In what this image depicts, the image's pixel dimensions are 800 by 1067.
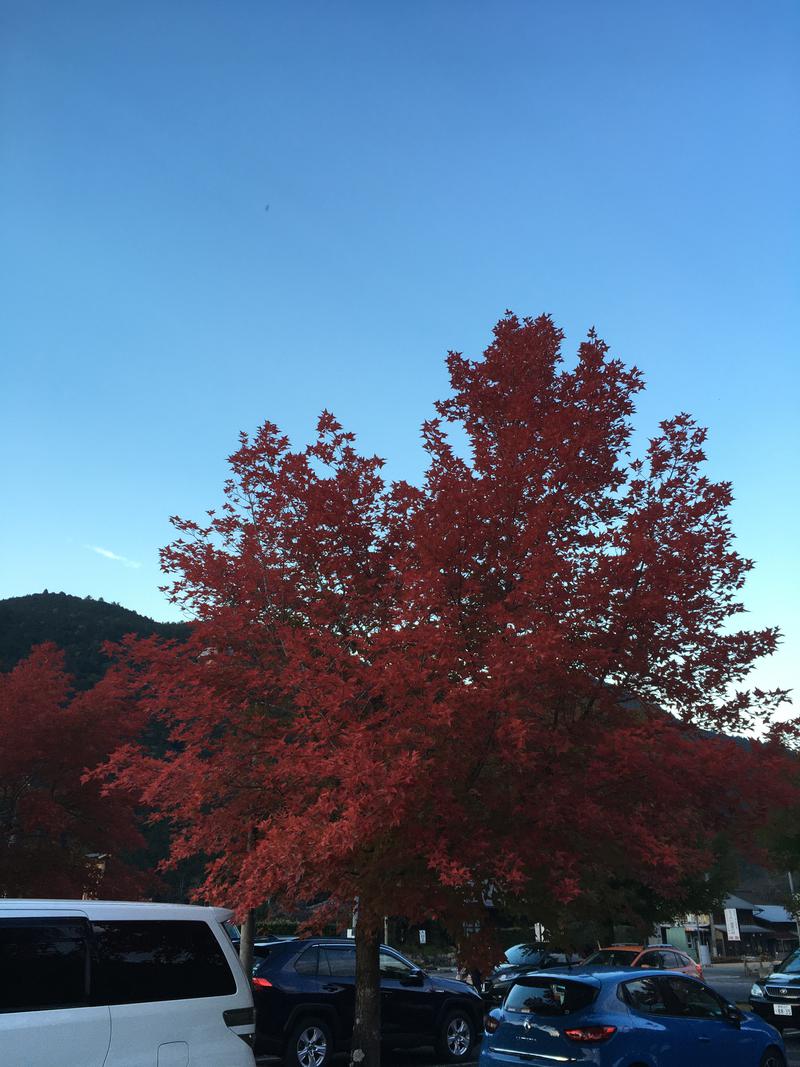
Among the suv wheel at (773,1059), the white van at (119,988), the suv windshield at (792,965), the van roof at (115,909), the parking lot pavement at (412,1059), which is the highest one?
the van roof at (115,909)

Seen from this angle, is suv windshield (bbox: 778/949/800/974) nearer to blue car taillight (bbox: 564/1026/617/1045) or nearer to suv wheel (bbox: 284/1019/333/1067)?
suv wheel (bbox: 284/1019/333/1067)

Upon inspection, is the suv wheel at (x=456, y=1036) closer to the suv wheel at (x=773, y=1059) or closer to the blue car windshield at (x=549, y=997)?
the blue car windshield at (x=549, y=997)

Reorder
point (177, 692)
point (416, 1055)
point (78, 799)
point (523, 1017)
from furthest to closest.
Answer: point (78, 799), point (416, 1055), point (177, 692), point (523, 1017)

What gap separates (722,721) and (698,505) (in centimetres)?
236

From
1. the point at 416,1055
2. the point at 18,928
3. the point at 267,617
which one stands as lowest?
the point at 416,1055

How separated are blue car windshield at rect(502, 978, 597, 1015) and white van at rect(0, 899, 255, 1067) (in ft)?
10.0

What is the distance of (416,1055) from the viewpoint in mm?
12727

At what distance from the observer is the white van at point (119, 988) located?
478cm

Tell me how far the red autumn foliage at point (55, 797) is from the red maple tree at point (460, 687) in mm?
6267

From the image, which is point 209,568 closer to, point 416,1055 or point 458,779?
point 458,779

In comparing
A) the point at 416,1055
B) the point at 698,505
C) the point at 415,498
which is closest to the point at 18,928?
the point at 415,498

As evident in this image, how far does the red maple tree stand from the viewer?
718cm

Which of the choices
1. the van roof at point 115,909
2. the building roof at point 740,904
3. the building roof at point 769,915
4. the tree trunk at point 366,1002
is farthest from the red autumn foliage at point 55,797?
the building roof at point 769,915

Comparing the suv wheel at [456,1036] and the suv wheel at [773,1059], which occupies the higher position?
the suv wheel at [773,1059]
